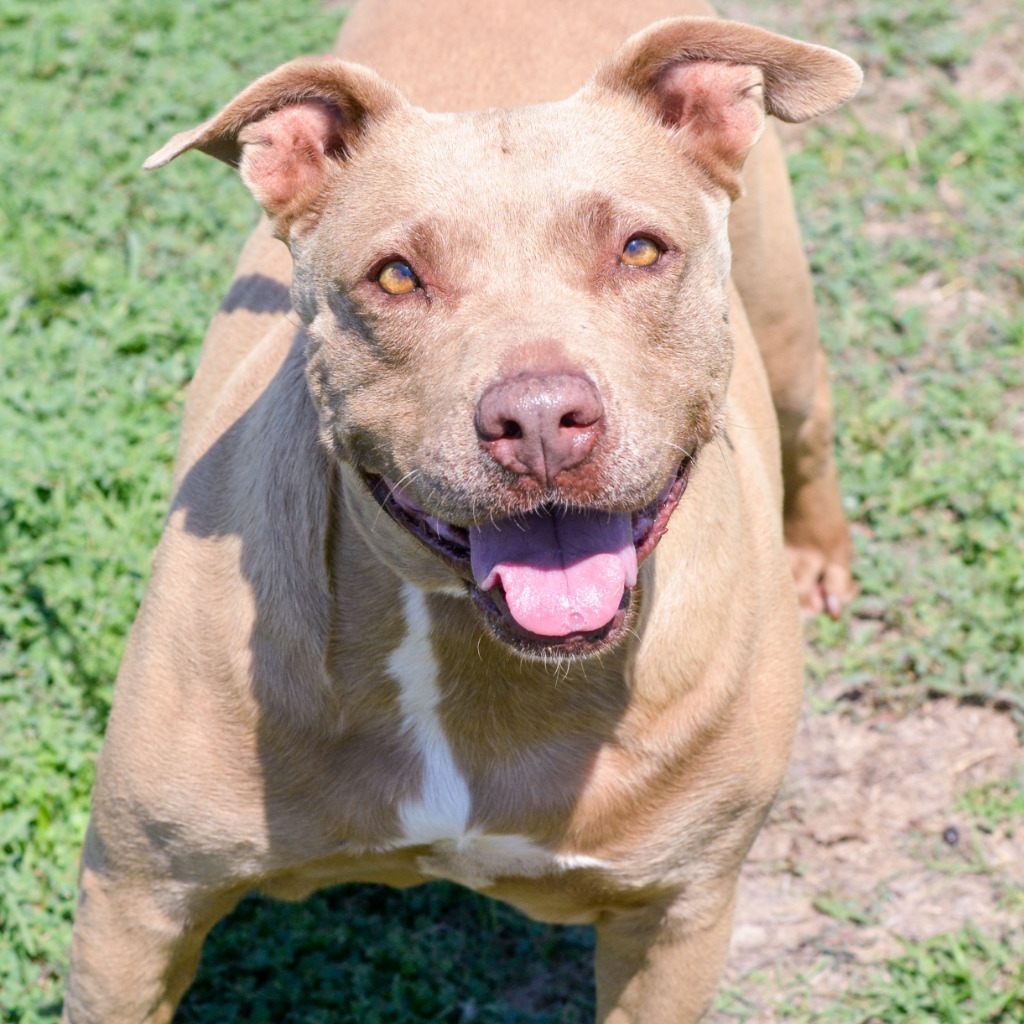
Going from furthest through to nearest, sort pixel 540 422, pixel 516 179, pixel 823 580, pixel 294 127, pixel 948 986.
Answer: pixel 823 580 → pixel 948 986 → pixel 294 127 → pixel 516 179 → pixel 540 422

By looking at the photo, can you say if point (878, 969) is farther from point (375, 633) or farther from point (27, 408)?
point (27, 408)

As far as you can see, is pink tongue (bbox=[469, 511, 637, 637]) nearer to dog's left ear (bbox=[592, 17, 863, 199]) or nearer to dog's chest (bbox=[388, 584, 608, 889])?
dog's chest (bbox=[388, 584, 608, 889])

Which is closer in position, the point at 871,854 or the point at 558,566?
the point at 558,566

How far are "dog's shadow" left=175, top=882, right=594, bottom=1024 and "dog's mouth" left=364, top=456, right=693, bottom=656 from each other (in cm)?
218

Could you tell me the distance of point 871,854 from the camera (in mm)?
5090

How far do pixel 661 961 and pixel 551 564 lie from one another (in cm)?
147

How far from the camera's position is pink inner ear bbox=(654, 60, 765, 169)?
11.1 feet

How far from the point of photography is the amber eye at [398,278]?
10.0 feet

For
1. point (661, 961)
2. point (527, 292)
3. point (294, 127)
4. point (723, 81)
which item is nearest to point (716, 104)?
point (723, 81)

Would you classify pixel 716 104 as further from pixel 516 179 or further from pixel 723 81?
pixel 516 179

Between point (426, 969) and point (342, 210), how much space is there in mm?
2629

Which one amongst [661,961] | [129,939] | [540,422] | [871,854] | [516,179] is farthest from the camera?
[871,854]

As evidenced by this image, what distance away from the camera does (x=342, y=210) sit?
3256 millimetres

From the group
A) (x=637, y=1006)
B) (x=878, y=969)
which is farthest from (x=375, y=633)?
(x=878, y=969)
